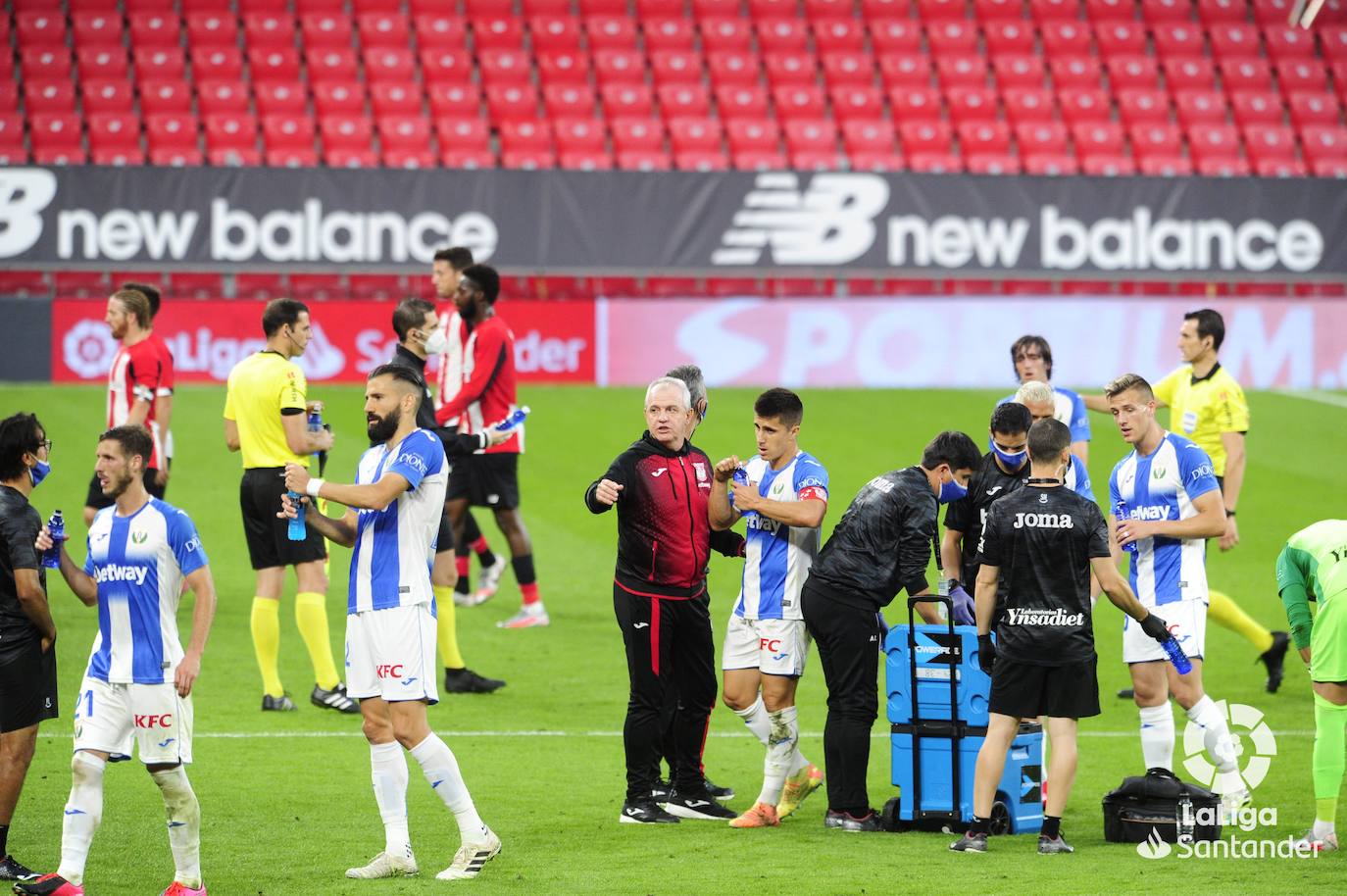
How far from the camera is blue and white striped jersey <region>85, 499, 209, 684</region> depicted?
6590 millimetres

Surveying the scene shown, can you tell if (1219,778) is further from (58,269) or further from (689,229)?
(58,269)

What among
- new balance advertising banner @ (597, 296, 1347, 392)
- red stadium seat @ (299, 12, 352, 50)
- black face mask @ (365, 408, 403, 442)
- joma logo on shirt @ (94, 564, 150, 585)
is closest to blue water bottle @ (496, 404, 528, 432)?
black face mask @ (365, 408, 403, 442)

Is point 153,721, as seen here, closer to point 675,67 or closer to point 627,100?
point 627,100

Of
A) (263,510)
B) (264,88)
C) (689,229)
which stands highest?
(264,88)

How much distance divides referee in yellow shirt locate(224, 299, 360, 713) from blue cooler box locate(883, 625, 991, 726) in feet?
12.6

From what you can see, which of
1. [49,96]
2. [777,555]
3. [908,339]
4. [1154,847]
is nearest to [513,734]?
[777,555]

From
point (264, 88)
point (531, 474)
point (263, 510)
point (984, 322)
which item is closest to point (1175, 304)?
point (984, 322)

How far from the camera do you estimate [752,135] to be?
25.6m

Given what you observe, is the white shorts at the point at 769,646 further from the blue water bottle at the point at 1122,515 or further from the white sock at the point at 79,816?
the white sock at the point at 79,816

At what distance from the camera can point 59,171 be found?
2197cm

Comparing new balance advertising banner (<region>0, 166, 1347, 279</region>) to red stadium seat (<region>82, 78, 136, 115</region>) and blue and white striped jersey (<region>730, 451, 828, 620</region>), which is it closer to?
red stadium seat (<region>82, 78, 136, 115</region>)

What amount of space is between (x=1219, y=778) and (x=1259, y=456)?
38.0 feet

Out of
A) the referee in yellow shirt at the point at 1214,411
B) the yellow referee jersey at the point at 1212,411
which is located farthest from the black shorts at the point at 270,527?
the yellow referee jersey at the point at 1212,411

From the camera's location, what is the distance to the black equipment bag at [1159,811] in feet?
24.8
